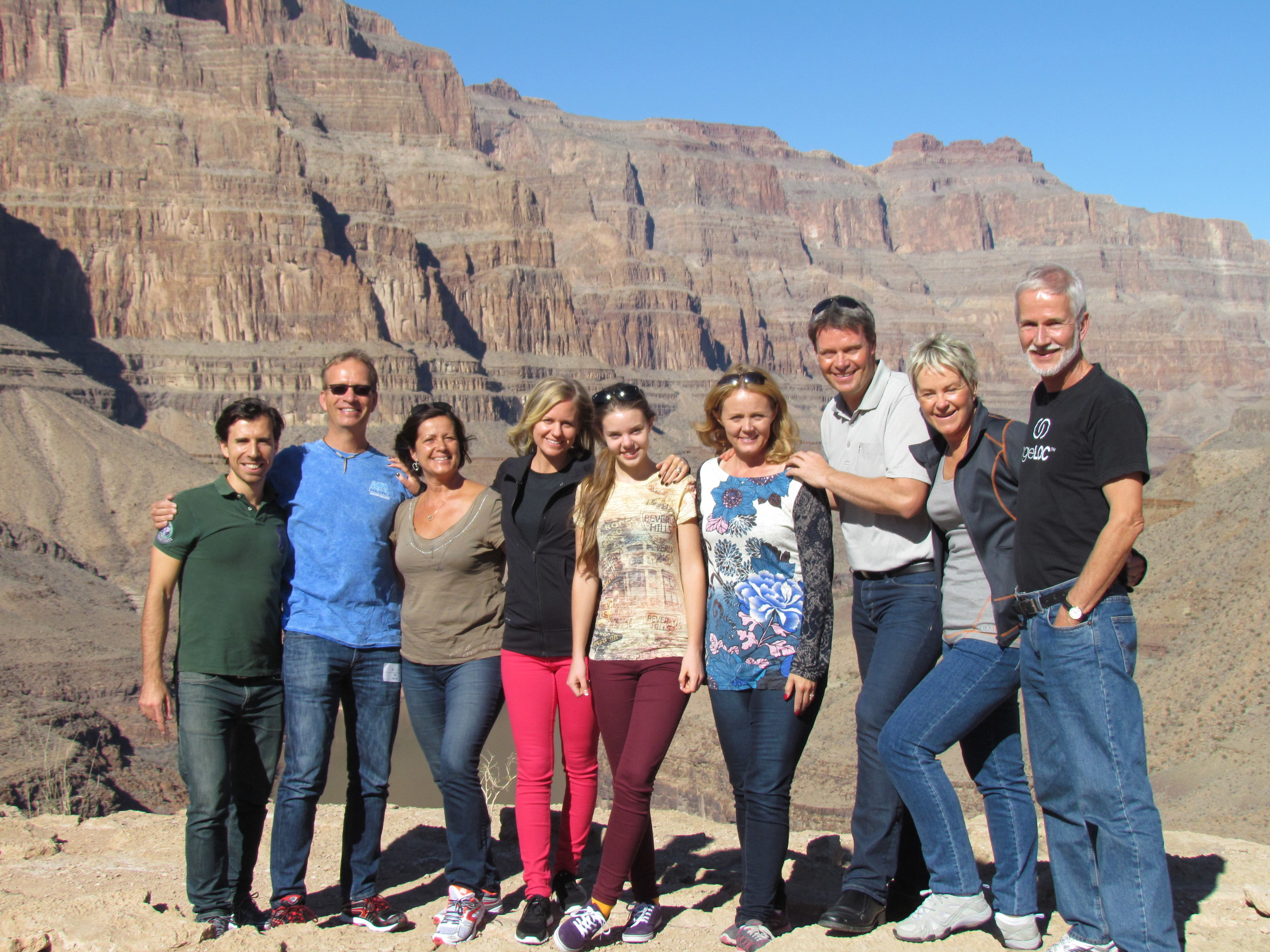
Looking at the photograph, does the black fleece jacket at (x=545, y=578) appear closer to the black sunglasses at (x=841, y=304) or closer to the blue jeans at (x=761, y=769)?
the blue jeans at (x=761, y=769)

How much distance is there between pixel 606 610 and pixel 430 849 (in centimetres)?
329

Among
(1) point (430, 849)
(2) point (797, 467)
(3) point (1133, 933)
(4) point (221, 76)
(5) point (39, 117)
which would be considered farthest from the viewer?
(4) point (221, 76)

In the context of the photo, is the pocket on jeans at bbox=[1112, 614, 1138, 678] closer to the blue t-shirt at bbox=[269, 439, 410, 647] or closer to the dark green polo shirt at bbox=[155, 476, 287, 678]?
the blue t-shirt at bbox=[269, 439, 410, 647]

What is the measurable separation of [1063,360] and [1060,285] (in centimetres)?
32

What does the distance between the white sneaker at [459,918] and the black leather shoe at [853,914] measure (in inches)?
67.0

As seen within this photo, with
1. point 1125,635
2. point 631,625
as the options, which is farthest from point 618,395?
point 1125,635

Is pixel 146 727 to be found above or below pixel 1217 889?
below

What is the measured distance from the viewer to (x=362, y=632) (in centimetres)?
588

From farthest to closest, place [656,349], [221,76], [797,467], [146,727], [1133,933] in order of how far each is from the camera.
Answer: [656,349] < [221,76] < [146,727] < [797,467] < [1133,933]

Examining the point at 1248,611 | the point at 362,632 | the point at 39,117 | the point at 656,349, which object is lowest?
the point at 1248,611

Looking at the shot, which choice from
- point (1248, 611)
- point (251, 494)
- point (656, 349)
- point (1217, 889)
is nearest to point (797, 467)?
point (251, 494)

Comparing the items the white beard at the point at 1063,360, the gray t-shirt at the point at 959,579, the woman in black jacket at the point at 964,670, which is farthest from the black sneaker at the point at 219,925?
the white beard at the point at 1063,360

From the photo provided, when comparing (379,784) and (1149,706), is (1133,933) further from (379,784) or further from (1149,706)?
(1149,706)

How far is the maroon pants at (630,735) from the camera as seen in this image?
5.22 meters
